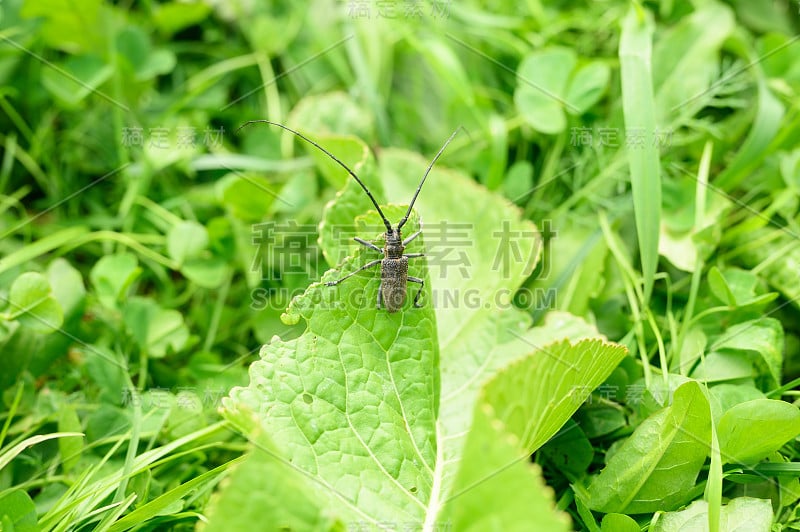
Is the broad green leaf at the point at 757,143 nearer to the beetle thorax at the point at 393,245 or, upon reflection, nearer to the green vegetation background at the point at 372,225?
the green vegetation background at the point at 372,225

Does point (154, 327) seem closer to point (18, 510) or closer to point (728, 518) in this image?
point (18, 510)

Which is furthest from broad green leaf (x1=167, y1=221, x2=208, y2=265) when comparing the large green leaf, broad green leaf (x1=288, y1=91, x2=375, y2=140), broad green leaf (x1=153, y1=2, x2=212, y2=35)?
broad green leaf (x1=153, y1=2, x2=212, y2=35)

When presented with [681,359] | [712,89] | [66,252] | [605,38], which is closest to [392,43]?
[605,38]

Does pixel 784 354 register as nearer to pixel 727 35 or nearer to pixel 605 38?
pixel 727 35

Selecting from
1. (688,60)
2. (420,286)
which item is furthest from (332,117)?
(688,60)

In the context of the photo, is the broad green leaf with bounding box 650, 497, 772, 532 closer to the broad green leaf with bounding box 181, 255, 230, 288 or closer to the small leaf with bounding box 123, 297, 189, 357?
the small leaf with bounding box 123, 297, 189, 357

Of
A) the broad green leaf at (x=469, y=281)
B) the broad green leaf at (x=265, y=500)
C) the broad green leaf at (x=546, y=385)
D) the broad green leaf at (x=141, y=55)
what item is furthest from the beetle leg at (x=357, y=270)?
the broad green leaf at (x=141, y=55)
